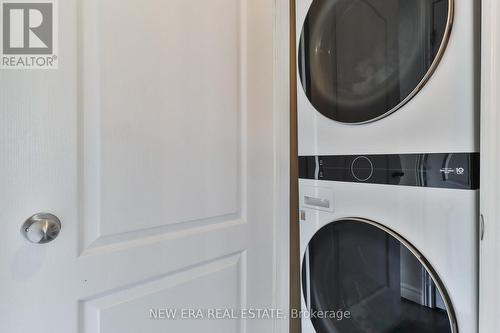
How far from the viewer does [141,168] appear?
0.75 m

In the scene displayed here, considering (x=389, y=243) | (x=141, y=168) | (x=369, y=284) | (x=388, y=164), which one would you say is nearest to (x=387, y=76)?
(x=388, y=164)

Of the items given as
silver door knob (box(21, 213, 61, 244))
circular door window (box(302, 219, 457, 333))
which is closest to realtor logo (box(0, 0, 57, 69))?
silver door knob (box(21, 213, 61, 244))

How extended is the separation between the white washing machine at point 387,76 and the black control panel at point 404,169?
0.02 meters

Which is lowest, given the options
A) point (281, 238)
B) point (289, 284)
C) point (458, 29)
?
point (289, 284)

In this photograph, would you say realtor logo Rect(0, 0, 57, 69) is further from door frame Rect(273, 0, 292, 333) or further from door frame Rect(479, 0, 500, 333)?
door frame Rect(479, 0, 500, 333)

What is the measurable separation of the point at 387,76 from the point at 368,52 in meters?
0.10

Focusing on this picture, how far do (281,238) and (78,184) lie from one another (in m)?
0.78

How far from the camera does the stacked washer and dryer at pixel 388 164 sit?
61cm

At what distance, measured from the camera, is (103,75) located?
0.68m

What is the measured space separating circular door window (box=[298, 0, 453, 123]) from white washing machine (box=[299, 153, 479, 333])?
17cm

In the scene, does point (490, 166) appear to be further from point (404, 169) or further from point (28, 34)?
point (28, 34)

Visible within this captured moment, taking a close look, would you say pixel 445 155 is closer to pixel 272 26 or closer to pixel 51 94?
pixel 272 26

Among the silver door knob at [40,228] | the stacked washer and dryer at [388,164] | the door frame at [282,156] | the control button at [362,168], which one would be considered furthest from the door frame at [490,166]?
the silver door knob at [40,228]

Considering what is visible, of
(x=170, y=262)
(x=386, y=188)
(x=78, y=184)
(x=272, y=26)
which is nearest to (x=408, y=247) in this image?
(x=386, y=188)
